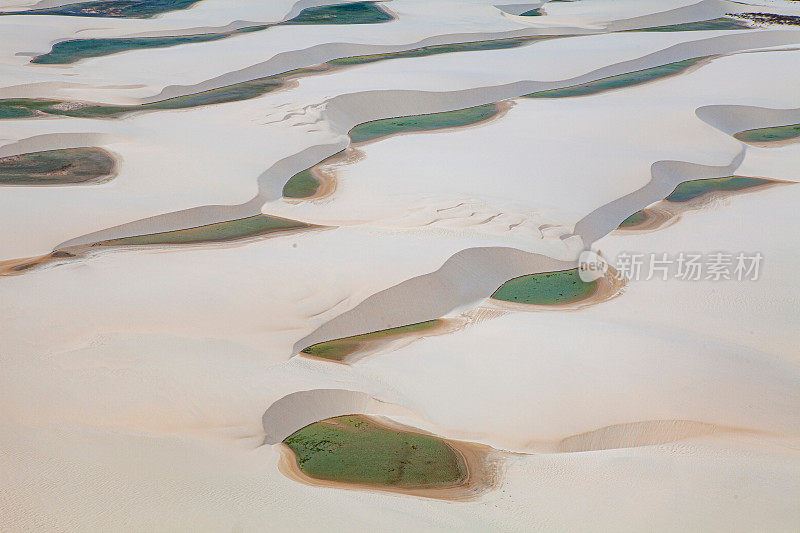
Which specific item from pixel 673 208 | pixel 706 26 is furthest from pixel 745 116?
pixel 706 26

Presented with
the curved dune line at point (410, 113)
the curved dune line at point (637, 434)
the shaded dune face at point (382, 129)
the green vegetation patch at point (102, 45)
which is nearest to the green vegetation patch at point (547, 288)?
the curved dune line at point (410, 113)

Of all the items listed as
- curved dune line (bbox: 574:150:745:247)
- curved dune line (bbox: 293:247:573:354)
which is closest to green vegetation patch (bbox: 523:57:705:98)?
curved dune line (bbox: 574:150:745:247)

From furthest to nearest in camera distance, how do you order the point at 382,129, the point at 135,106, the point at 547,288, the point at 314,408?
the point at 135,106, the point at 382,129, the point at 547,288, the point at 314,408

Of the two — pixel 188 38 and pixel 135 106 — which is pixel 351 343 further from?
pixel 188 38

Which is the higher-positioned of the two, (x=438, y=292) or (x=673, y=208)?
(x=673, y=208)

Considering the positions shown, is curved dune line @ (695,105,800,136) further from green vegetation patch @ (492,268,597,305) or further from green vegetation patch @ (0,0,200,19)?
green vegetation patch @ (0,0,200,19)

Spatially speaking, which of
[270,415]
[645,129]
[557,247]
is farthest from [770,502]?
[645,129]
